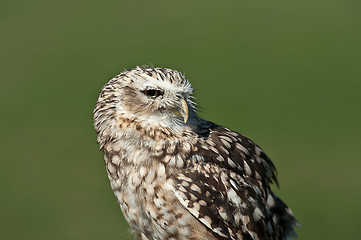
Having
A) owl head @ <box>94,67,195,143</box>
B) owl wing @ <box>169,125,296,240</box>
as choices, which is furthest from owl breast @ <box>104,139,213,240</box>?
owl head @ <box>94,67,195,143</box>

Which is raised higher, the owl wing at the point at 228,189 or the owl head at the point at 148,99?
the owl head at the point at 148,99

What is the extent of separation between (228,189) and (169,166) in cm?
59

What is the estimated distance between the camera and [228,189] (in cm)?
630

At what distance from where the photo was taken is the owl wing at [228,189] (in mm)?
6148

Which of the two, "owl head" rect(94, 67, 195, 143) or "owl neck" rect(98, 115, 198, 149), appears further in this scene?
"owl neck" rect(98, 115, 198, 149)

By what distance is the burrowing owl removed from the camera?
6.15 m

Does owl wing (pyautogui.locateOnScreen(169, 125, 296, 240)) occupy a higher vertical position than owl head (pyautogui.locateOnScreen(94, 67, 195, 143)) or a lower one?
lower

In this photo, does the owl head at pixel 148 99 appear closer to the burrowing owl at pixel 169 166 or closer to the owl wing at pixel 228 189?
the burrowing owl at pixel 169 166

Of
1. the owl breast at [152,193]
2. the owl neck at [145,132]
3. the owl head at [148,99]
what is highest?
the owl head at [148,99]

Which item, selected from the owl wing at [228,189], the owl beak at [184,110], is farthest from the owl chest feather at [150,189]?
the owl beak at [184,110]

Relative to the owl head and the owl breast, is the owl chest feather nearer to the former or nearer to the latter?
the owl breast

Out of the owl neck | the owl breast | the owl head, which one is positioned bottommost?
the owl breast

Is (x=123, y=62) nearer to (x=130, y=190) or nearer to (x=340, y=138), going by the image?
(x=340, y=138)

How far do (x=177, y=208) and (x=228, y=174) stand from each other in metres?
0.60
